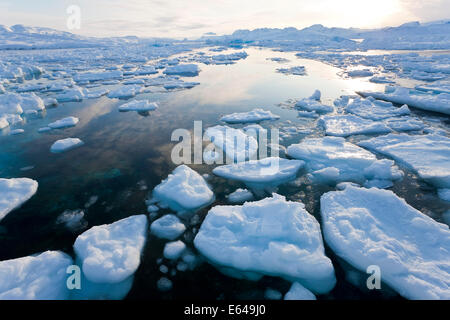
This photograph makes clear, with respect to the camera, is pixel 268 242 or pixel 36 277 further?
pixel 268 242

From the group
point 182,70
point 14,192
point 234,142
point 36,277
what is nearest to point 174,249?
point 36,277

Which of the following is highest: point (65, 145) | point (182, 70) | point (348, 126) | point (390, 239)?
point (182, 70)

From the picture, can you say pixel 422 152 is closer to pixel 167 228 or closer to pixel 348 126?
pixel 348 126

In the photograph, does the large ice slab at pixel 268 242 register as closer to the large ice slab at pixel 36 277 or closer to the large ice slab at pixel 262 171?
the large ice slab at pixel 262 171

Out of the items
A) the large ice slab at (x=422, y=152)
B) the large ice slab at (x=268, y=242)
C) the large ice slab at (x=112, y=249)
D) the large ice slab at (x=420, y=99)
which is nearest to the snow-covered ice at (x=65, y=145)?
the large ice slab at (x=112, y=249)

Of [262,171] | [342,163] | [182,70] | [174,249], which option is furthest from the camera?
[182,70]

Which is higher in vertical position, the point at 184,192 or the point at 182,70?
the point at 182,70

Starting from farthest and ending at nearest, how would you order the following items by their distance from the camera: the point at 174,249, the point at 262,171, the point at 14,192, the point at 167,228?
the point at 262,171 < the point at 14,192 < the point at 167,228 < the point at 174,249
